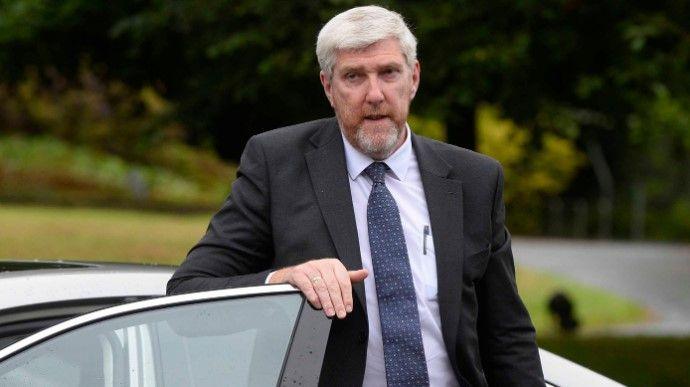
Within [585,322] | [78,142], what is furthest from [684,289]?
[78,142]

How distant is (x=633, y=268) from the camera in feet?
84.6

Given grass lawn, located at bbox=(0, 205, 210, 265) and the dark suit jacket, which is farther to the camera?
grass lawn, located at bbox=(0, 205, 210, 265)

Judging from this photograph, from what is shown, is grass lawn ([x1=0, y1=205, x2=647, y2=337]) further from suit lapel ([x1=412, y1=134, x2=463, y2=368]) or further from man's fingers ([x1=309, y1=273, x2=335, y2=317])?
man's fingers ([x1=309, y1=273, x2=335, y2=317])

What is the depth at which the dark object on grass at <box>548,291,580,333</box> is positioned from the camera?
1438 centimetres

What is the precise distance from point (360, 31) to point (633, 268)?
23.7 meters

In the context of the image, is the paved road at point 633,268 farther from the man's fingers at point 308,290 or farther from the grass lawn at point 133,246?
the man's fingers at point 308,290

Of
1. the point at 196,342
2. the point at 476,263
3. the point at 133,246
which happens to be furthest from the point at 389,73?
the point at 133,246

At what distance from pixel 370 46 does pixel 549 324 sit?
13.3 m

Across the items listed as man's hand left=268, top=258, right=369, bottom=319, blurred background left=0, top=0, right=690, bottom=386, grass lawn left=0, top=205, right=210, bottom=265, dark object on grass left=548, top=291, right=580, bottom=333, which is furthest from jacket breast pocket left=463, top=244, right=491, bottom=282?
grass lawn left=0, top=205, right=210, bottom=265

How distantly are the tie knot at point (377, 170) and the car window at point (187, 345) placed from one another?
523 millimetres

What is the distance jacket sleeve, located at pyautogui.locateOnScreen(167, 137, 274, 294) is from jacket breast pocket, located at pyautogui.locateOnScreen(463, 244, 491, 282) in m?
0.41

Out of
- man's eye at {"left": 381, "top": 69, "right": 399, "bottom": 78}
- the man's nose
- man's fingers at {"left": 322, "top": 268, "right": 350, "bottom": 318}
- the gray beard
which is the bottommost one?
man's fingers at {"left": 322, "top": 268, "right": 350, "bottom": 318}

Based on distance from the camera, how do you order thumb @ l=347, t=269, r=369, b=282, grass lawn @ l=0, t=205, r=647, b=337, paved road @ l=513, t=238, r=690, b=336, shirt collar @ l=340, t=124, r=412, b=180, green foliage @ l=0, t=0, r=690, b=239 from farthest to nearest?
1. paved road @ l=513, t=238, r=690, b=336
2. grass lawn @ l=0, t=205, r=647, b=337
3. green foliage @ l=0, t=0, r=690, b=239
4. shirt collar @ l=340, t=124, r=412, b=180
5. thumb @ l=347, t=269, r=369, b=282

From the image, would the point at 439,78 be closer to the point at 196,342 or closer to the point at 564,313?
the point at 564,313
